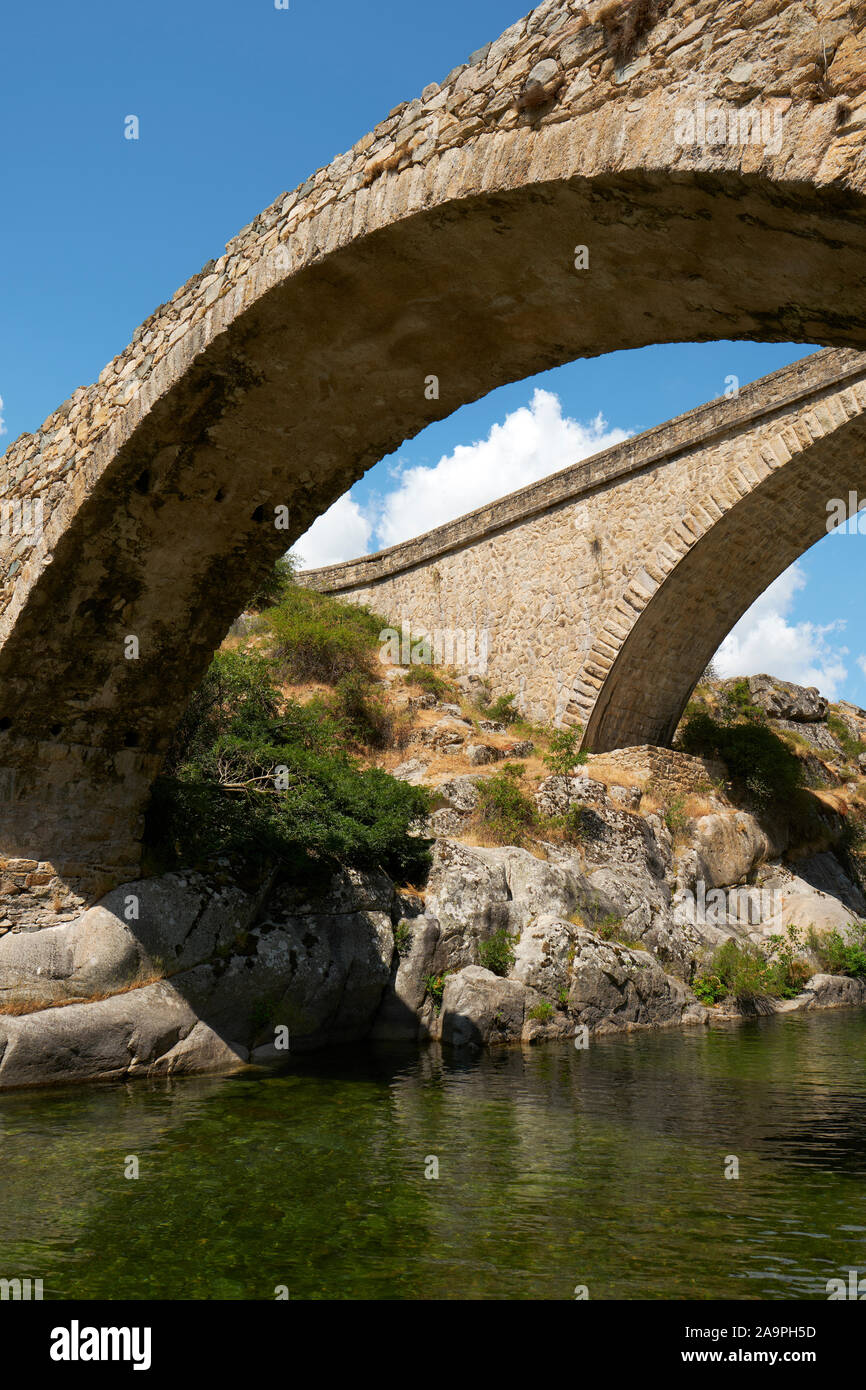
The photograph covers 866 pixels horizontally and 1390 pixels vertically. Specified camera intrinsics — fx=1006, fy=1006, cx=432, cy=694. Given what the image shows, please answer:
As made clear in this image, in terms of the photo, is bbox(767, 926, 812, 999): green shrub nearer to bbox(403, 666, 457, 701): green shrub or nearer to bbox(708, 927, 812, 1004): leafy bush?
bbox(708, 927, 812, 1004): leafy bush

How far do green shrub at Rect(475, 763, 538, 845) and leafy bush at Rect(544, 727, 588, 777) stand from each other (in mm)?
1064

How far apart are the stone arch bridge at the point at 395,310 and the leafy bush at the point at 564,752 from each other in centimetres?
779

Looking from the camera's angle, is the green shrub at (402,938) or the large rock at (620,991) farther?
the large rock at (620,991)

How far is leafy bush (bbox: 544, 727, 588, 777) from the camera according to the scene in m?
15.1

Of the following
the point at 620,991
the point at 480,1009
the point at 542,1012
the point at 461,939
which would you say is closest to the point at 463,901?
the point at 461,939

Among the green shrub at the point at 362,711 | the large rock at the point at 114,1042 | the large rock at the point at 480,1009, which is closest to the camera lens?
the large rock at the point at 114,1042

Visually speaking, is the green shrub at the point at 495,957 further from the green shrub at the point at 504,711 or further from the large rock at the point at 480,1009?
the green shrub at the point at 504,711

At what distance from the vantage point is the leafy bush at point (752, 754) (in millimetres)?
16750

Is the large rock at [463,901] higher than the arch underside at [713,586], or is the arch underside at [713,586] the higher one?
the arch underside at [713,586]

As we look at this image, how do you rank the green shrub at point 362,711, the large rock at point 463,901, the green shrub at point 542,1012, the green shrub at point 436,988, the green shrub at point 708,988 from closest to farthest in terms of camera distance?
1. the green shrub at point 436,988
2. the green shrub at point 542,1012
3. the large rock at point 463,901
4. the green shrub at point 708,988
5. the green shrub at point 362,711

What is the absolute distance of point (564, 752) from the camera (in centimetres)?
1571

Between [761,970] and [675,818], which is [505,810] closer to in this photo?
[675,818]

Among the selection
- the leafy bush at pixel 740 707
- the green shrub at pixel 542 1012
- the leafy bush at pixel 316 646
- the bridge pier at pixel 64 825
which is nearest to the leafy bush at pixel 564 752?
the leafy bush at pixel 740 707

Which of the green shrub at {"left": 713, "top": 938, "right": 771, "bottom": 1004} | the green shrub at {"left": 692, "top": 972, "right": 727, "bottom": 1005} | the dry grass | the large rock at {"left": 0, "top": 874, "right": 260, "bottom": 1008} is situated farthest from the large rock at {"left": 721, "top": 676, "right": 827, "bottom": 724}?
the dry grass
